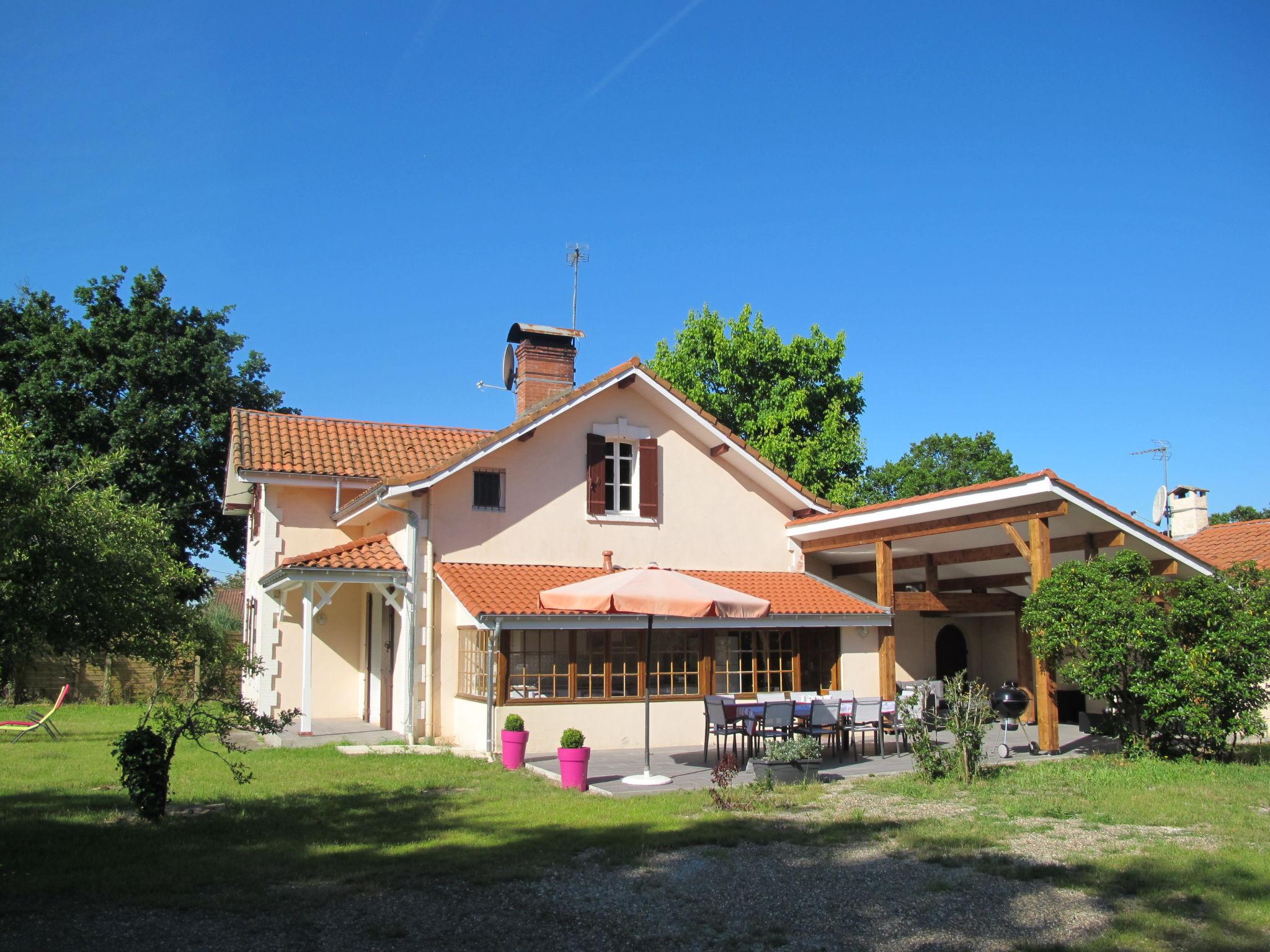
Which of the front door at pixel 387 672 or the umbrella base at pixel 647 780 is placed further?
the front door at pixel 387 672

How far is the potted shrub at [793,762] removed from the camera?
35.7 feet

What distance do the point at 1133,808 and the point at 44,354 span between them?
87.2 ft

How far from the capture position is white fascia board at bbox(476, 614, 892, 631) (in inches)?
552

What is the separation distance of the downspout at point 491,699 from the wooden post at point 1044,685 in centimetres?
706

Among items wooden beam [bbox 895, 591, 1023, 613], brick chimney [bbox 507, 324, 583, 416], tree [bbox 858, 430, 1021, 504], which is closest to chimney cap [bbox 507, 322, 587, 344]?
brick chimney [bbox 507, 324, 583, 416]

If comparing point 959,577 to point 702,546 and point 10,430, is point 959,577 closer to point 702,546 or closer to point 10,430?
point 702,546

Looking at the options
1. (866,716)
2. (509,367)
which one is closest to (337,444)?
(509,367)

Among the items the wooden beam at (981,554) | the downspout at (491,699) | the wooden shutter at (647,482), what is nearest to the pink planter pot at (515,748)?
the downspout at (491,699)

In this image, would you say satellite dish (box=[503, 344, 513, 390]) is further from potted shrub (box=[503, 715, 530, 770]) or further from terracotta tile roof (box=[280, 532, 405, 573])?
potted shrub (box=[503, 715, 530, 770])

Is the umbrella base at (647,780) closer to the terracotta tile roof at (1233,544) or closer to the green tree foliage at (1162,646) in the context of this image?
the green tree foliage at (1162,646)

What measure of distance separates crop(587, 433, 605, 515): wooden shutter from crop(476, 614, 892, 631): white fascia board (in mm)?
2389

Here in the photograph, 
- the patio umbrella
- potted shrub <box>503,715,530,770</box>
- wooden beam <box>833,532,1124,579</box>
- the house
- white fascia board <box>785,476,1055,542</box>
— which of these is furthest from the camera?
the house

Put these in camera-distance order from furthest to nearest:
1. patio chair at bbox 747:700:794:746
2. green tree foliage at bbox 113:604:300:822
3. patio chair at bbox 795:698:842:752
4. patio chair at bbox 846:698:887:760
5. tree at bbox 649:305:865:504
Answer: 1. tree at bbox 649:305:865:504
2. patio chair at bbox 846:698:887:760
3. patio chair at bbox 795:698:842:752
4. patio chair at bbox 747:700:794:746
5. green tree foliage at bbox 113:604:300:822

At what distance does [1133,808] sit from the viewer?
9.27 meters
